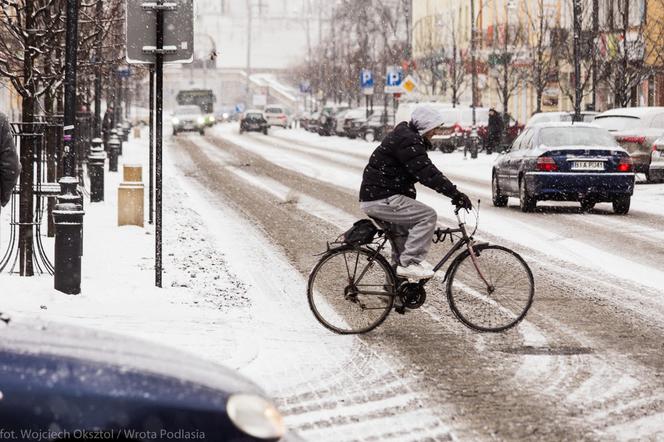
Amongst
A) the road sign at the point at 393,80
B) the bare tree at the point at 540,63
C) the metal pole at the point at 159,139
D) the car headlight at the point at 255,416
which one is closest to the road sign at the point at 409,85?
the road sign at the point at 393,80

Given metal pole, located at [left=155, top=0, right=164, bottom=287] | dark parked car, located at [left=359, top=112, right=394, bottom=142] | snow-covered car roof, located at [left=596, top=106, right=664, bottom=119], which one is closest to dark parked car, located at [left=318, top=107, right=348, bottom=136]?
dark parked car, located at [left=359, top=112, right=394, bottom=142]

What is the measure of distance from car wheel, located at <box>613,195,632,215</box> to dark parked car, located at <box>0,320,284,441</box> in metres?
17.4

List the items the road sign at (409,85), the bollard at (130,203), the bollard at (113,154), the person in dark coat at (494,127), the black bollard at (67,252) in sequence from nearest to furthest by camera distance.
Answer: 1. the black bollard at (67,252)
2. the bollard at (130,203)
3. the bollard at (113,154)
4. the person in dark coat at (494,127)
5. the road sign at (409,85)

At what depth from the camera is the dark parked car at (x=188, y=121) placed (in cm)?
7550

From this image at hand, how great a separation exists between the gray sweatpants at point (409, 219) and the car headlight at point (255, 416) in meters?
5.18

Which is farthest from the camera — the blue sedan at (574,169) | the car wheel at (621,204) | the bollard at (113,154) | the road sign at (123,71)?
the road sign at (123,71)

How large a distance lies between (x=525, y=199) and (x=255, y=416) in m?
17.5

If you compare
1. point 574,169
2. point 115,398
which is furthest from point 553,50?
point 115,398

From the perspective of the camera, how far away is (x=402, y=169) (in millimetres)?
9336

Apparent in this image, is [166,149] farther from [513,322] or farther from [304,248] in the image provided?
[513,322]

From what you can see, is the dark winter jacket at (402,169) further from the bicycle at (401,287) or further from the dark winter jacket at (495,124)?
the dark winter jacket at (495,124)

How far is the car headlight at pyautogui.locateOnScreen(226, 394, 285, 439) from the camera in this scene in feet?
12.9

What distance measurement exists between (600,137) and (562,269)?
27.3ft

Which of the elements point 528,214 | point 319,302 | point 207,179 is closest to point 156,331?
point 319,302
